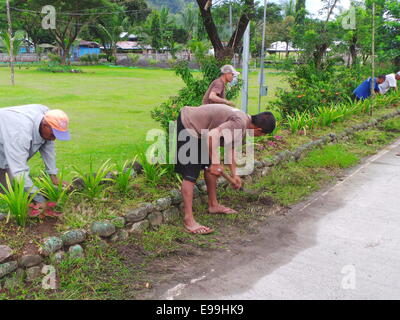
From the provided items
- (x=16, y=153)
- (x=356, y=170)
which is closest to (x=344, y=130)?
(x=356, y=170)

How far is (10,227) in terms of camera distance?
3754 mm

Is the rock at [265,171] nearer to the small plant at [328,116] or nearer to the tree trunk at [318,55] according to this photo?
the small plant at [328,116]

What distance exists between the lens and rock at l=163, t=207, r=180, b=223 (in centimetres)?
464

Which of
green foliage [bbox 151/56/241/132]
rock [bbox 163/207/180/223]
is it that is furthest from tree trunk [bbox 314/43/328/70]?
rock [bbox 163/207/180/223]

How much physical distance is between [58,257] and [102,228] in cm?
51

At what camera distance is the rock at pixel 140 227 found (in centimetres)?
426

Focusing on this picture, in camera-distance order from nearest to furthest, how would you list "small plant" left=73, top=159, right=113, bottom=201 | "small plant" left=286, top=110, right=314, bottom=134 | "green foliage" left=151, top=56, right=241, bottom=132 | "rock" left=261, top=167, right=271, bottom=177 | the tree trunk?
1. "small plant" left=73, top=159, right=113, bottom=201
2. "green foliage" left=151, top=56, right=241, bottom=132
3. "rock" left=261, top=167, right=271, bottom=177
4. "small plant" left=286, top=110, right=314, bottom=134
5. the tree trunk

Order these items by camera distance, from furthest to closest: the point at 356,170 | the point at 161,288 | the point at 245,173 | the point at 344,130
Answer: the point at 344,130
the point at 356,170
the point at 245,173
the point at 161,288

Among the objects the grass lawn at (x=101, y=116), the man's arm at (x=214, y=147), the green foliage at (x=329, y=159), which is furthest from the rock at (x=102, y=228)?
the green foliage at (x=329, y=159)

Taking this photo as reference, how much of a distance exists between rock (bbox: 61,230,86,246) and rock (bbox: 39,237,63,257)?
7 cm

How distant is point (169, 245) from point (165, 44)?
144 feet

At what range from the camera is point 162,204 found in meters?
4.58

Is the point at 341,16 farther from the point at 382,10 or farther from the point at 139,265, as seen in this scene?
the point at 139,265

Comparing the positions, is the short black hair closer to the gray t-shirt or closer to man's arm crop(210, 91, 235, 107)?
the gray t-shirt
